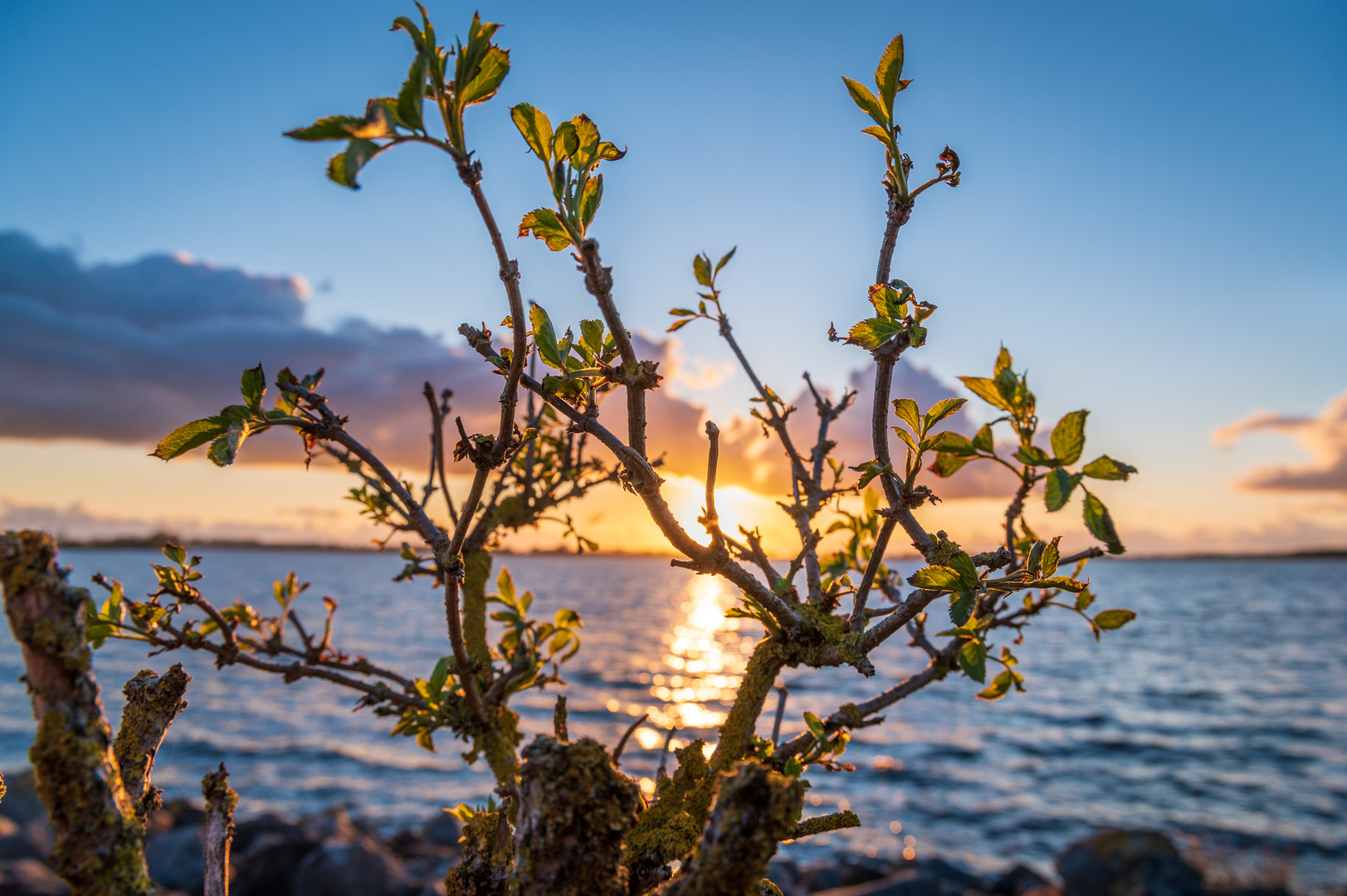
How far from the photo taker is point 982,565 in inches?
71.9

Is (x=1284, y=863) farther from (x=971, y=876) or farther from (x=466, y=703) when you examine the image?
(x=466, y=703)

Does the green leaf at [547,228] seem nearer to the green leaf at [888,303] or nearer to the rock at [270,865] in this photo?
the green leaf at [888,303]

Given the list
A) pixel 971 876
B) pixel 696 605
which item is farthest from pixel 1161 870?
pixel 696 605

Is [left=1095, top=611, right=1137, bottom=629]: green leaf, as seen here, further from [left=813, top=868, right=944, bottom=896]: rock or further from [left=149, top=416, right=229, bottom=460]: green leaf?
[left=813, top=868, right=944, bottom=896]: rock

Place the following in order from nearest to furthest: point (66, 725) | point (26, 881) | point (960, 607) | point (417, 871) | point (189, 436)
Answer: point (66, 725), point (189, 436), point (960, 607), point (26, 881), point (417, 871)

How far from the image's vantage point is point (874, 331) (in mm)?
1520

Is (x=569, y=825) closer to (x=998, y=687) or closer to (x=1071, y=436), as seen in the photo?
(x=1071, y=436)

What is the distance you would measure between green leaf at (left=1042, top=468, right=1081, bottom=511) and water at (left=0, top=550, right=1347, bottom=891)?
129 inches

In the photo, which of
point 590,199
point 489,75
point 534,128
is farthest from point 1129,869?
point 489,75

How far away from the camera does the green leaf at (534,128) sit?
133 cm

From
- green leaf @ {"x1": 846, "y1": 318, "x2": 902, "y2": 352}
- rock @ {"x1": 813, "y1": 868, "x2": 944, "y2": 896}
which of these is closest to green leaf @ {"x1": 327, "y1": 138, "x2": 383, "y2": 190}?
green leaf @ {"x1": 846, "y1": 318, "x2": 902, "y2": 352}

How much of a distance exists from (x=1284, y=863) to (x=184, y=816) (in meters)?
23.0

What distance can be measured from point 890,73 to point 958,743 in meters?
27.4

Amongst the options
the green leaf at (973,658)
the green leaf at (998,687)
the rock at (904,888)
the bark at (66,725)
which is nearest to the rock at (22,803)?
the rock at (904,888)
